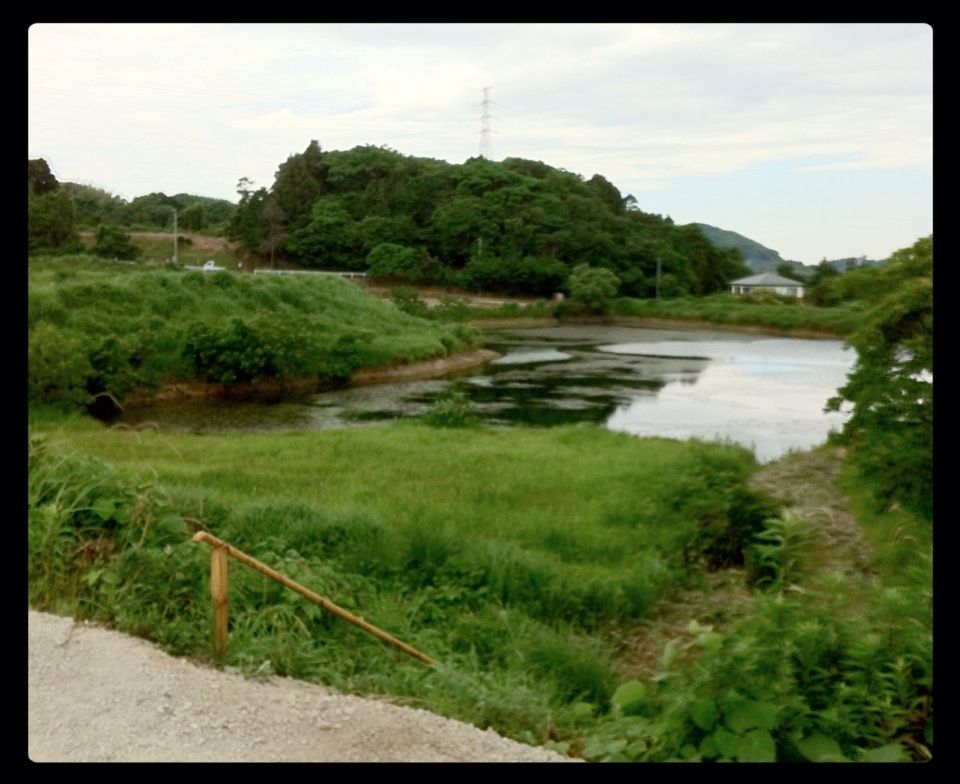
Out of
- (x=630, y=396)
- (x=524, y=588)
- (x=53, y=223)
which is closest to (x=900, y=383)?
(x=524, y=588)

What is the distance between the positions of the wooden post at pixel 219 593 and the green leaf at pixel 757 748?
202 centimetres

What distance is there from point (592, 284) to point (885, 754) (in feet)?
80.8

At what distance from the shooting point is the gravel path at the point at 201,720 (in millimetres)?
3031

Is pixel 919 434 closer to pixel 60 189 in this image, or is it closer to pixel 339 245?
pixel 339 245

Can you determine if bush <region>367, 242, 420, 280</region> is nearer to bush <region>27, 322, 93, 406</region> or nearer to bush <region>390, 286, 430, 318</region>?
bush <region>390, 286, 430, 318</region>

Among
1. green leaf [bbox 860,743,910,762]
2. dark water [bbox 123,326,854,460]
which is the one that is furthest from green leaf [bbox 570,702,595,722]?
dark water [bbox 123,326,854,460]

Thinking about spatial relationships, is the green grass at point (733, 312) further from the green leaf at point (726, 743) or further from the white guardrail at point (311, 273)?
the green leaf at point (726, 743)

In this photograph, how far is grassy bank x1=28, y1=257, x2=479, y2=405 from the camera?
50.9ft

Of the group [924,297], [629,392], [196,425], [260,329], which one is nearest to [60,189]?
[260,329]

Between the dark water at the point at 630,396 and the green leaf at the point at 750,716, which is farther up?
the dark water at the point at 630,396

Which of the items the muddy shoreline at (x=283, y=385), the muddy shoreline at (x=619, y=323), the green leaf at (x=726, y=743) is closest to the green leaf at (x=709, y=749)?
the green leaf at (x=726, y=743)

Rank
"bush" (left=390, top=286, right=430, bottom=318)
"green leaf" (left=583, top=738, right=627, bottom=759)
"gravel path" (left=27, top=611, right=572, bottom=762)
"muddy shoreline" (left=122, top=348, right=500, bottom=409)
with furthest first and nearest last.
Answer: "bush" (left=390, top=286, right=430, bottom=318) < "muddy shoreline" (left=122, top=348, right=500, bottom=409) < "green leaf" (left=583, top=738, right=627, bottom=759) < "gravel path" (left=27, top=611, right=572, bottom=762)

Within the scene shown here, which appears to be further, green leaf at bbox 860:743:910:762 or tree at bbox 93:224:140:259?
tree at bbox 93:224:140:259

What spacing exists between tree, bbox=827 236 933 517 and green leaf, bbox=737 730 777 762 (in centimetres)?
392
